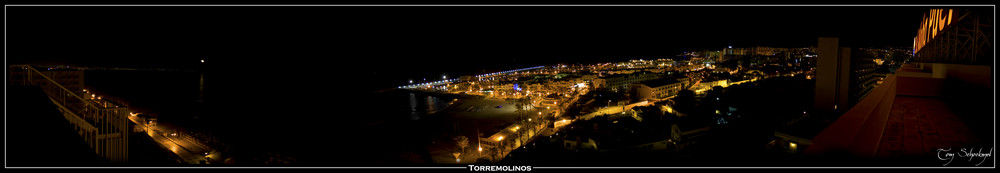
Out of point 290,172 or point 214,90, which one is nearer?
point 290,172

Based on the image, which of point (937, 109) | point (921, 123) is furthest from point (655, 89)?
point (921, 123)

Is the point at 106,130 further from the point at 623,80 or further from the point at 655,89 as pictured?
the point at 623,80

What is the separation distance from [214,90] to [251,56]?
5.10m

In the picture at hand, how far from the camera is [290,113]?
1109cm

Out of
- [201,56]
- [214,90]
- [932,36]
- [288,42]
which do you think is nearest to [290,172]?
[932,36]

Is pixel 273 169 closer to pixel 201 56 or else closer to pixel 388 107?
pixel 388 107

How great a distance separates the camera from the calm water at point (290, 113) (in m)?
6.89

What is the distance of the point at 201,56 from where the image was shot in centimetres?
1978

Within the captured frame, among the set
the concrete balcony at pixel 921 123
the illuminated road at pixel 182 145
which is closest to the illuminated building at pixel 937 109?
the concrete balcony at pixel 921 123

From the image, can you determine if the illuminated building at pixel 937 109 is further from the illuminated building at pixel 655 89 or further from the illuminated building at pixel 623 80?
the illuminated building at pixel 623 80

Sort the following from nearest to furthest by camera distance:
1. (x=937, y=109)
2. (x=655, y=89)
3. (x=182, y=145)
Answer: (x=937, y=109) → (x=182, y=145) → (x=655, y=89)

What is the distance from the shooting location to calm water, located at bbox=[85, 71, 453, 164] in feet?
22.6

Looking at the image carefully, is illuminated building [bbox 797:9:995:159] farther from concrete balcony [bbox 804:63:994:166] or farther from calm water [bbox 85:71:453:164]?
calm water [bbox 85:71:453:164]

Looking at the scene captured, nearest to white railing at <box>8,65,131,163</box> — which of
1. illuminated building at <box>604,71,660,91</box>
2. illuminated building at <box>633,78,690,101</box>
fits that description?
illuminated building at <box>633,78,690,101</box>
